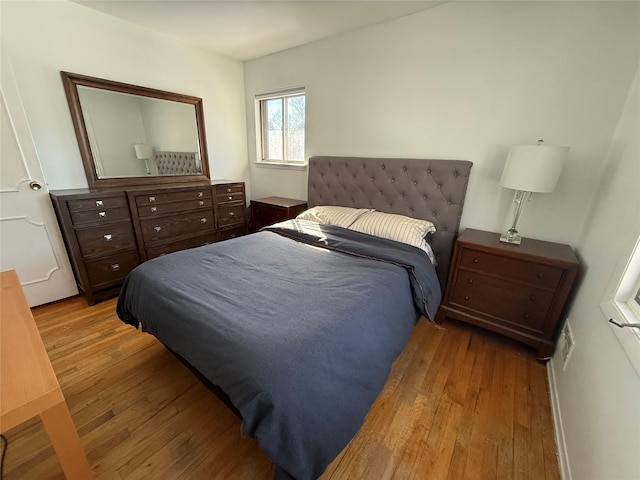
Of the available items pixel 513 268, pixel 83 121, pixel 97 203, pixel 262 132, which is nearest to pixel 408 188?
pixel 513 268

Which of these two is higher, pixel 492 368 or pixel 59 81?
pixel 59 81

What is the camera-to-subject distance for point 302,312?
3.83ft

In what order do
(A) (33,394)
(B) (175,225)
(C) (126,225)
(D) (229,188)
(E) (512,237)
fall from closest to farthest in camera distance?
(A) (33,394)
(E) (512,237)
(C) (126,225)
(B) (175,225)
(D) (229,188)

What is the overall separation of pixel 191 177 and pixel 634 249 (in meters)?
3.60

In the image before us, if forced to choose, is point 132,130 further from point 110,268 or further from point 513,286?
point 513,286

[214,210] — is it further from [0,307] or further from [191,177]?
[0,307]

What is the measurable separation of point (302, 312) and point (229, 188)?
2.43 m

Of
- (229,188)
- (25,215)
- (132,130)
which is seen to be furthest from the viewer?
(229,188)

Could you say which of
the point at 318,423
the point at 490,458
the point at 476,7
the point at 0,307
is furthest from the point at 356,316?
the point at 476,7

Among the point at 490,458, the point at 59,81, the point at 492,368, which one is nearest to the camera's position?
the point at 490,458

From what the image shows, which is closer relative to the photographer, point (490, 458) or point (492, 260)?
point (490, 458)

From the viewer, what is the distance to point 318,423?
90 centimetres

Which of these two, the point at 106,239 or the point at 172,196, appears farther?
the point at 172,196

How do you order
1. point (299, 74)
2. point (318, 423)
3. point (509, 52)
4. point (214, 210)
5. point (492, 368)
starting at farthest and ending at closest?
point (214, 210) < point (299, 74) < point (509, 52) < point (492, 368) < point (318, 423)
